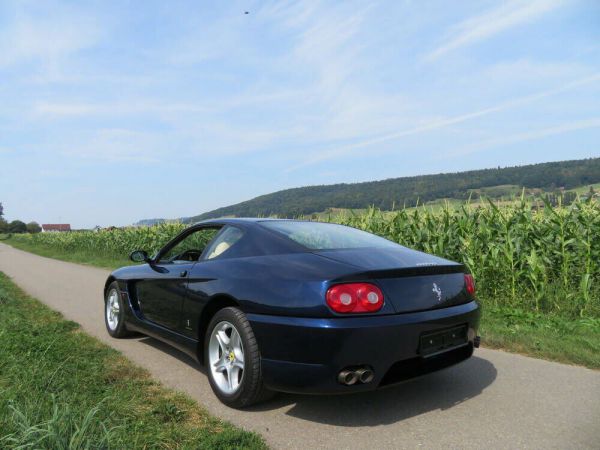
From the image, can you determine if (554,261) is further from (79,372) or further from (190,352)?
(79,372)

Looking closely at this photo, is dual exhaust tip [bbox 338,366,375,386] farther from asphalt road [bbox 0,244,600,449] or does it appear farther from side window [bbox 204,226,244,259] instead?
side window [bbox 204,226,244,259]

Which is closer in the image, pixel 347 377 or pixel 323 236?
pixel 347 377

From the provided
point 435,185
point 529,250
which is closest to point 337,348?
point 529,250

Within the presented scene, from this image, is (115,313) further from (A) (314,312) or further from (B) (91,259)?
(B) (91,259)

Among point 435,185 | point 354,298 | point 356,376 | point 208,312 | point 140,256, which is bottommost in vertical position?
point 356,376

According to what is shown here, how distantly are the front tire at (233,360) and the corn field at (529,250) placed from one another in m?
4.78

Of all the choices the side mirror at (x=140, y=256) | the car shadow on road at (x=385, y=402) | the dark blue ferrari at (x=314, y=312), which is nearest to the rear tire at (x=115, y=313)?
the side mirror at (x=140, y=256)

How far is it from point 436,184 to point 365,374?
37.9 metres

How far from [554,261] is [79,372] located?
21.1 ft

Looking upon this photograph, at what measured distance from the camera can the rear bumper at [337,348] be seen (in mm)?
2682

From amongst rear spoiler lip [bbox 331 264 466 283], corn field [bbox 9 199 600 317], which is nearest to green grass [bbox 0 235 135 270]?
corn field [bbox 9 199 600 317]

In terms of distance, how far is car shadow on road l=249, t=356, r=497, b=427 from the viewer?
3054mm

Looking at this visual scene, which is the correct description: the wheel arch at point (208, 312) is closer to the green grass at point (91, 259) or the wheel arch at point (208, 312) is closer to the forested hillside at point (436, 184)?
the green grass at point (91, 259)

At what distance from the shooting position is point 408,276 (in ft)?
9.80
